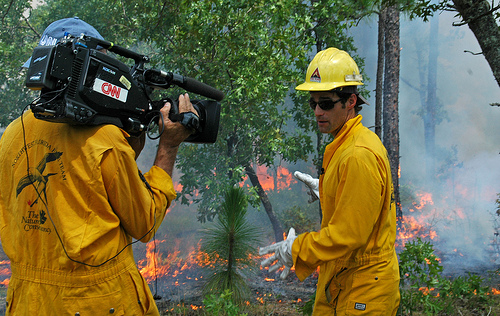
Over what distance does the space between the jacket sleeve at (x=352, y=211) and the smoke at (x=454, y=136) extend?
851 centimetres

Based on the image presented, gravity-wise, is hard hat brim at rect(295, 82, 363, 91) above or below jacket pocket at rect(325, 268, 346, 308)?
above

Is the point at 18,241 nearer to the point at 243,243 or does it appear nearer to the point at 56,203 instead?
the point at 56,203

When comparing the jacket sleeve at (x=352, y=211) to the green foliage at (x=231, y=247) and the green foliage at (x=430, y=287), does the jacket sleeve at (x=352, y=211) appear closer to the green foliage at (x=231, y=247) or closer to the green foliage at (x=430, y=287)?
the green foliage at (x=231, y=247)

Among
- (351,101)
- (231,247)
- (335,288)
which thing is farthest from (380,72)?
(335,288)

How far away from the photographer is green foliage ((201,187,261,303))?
3.67 m

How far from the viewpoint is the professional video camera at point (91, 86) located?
1.43 metres

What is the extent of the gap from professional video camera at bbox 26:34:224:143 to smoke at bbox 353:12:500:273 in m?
9.39

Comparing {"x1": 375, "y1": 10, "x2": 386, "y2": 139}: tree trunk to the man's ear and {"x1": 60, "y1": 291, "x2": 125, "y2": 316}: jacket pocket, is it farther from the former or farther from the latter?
{"x1": 60, "y1": 291, "x2": 125, "y2": 316}: jacket pocket

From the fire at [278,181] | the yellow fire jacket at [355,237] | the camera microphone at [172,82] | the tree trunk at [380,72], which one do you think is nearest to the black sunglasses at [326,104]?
the yellow fire jacket at [355,237]

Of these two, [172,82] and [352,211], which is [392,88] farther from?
[172,82]

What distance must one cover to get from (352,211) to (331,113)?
73 cm

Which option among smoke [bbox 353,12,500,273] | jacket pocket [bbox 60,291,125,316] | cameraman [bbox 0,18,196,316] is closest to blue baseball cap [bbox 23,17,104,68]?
cameraman [bbox 0,18,196,316]

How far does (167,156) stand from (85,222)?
490 millimetres

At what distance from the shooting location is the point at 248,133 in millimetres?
7504
